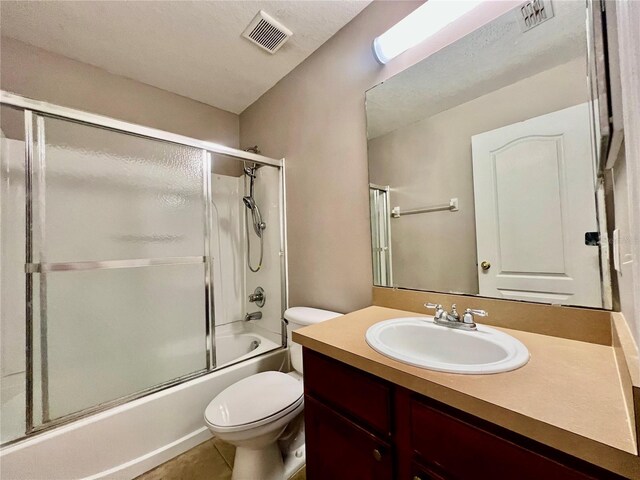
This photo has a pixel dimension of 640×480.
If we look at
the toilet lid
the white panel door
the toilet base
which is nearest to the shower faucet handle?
the toilet lid

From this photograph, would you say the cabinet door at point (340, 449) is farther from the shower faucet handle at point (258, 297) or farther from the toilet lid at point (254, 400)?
the shower faucet handle at point (258, 297)

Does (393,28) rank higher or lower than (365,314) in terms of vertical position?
higher

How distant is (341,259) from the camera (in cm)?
153

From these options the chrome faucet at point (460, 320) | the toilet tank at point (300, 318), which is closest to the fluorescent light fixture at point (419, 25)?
the chrome faucet at point (460, 320)

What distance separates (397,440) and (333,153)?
141cm

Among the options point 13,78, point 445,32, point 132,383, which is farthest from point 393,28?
point 132,383

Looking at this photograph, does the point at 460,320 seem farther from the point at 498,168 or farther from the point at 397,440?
the point at 498,168

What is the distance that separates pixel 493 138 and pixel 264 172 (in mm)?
1596

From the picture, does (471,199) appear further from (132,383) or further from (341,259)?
(132,383)

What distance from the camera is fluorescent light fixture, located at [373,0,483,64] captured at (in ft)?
3.43

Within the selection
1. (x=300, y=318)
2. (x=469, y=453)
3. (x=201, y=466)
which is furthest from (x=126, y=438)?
(x=469, y=453)

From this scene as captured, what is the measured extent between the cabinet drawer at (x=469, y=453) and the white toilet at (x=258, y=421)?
2.26 feet

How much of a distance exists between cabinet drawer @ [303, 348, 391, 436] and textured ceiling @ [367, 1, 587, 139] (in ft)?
3.68

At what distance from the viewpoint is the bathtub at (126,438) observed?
1053 millimetres
